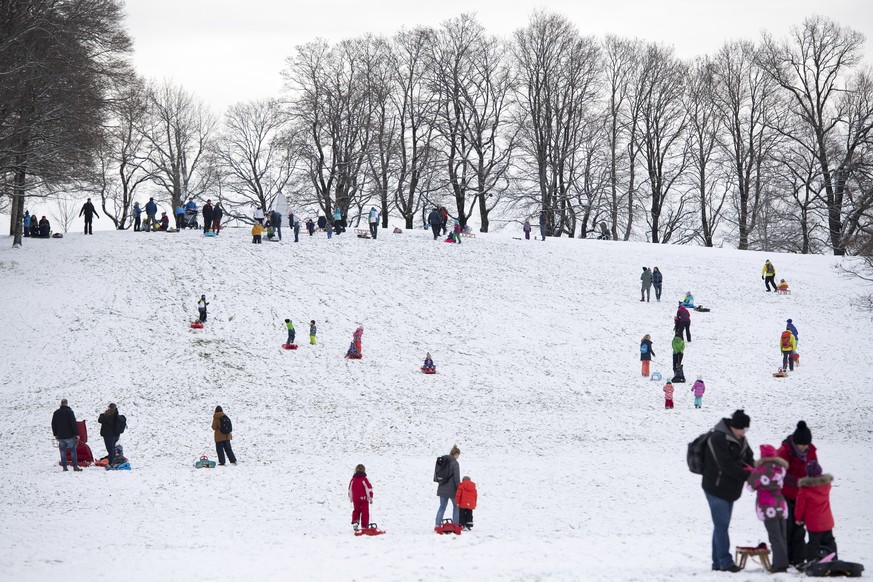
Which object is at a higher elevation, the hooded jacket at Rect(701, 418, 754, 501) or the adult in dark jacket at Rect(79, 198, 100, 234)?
the adult in dark jacket at Rect(79, 198, 100, 234)

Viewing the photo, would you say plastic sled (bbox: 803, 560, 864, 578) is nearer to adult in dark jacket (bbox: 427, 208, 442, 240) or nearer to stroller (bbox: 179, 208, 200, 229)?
adult in dark jacket (bbox: 427, 208, 442, 240)

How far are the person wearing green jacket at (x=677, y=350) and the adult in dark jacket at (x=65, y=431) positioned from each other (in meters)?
17.6

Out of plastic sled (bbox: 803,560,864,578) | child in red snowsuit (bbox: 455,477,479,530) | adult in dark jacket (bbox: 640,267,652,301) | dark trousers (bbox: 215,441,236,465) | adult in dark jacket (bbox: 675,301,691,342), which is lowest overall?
dark trousers (bbox: 215,441,236,465)

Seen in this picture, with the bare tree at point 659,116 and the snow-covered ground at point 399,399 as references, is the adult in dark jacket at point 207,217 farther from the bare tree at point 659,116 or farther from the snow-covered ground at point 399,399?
the bare tree at point 659,116

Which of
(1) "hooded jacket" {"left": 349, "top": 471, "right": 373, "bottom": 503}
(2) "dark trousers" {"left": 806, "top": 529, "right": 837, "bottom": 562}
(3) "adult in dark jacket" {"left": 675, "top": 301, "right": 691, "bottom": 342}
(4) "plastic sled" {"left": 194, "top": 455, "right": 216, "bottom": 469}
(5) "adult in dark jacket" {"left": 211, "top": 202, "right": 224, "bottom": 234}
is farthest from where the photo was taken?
(5) "adult in dark jacket" {"left": 211, "top": 202, "right": 224, "bottom": 234}

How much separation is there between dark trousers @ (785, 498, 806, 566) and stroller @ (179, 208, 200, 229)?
39501 mm

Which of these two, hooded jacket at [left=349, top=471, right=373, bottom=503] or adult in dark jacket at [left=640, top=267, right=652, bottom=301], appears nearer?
hooded jacket at [left=349, top=471, right=373, bottom=503]

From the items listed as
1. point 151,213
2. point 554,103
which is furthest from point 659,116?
point 151,213

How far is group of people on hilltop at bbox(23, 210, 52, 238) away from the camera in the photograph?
41.0 metres

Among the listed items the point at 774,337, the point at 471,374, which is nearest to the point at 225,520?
the point at 471,374

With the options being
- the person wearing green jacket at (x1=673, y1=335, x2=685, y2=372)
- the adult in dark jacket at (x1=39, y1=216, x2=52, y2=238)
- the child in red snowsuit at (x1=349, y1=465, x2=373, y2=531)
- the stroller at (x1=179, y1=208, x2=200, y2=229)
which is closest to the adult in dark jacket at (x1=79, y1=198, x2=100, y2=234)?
the adult in dark jacket at (x1=39, y1=216, x2=52, y2=238)

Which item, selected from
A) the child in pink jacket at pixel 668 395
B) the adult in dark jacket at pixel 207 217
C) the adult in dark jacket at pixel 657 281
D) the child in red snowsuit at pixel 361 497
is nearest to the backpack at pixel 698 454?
the child in red snowsuit at pixel 361 497

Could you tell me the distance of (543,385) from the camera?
2589cm

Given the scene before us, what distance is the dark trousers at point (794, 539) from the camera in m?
8.62
